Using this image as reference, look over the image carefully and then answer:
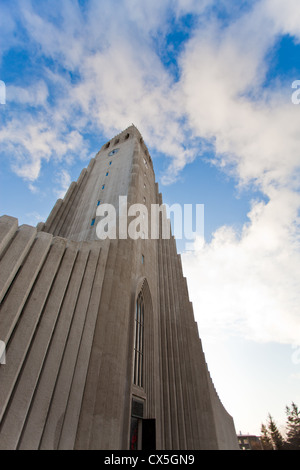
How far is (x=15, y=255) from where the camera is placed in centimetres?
988

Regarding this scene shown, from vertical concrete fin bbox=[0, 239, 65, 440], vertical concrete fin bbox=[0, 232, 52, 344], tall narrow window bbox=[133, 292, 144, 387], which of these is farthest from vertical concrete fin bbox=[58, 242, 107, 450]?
tall narrow window bbox=[133, 292, 144, 387]

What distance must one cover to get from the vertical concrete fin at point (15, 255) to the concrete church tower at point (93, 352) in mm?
45

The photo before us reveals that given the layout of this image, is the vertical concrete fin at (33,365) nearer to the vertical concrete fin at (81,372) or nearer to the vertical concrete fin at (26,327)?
the vertical concrete fin at (26,327)

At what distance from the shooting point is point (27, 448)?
7.31m

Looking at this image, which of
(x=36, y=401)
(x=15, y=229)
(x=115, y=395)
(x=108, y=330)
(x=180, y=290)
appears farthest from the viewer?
(x=180, y=290)

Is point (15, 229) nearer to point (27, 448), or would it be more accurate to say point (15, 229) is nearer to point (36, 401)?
point (36, 401)

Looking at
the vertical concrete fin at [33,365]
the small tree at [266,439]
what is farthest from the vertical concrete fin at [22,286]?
the small tree at [266,439]

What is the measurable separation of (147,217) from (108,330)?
1435 centimetres

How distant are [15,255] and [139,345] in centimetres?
990

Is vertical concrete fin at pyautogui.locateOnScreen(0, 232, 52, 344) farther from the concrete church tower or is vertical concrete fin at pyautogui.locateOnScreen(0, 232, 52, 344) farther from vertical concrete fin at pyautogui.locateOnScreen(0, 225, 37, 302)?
vertical concrete fin at pyautogui.locateOnScreen(0, 225, 37, 302)

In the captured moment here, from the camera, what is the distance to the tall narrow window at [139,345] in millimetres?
13553

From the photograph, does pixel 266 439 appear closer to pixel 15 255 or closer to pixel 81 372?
pixel 81 372

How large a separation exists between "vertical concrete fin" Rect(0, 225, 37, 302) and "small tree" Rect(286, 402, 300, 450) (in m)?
69.3
